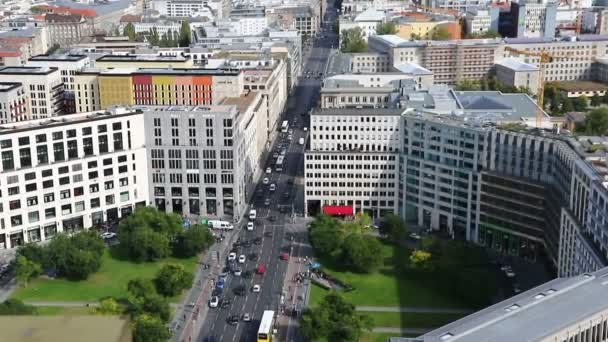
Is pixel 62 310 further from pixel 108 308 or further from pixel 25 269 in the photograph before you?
pixel 108 308

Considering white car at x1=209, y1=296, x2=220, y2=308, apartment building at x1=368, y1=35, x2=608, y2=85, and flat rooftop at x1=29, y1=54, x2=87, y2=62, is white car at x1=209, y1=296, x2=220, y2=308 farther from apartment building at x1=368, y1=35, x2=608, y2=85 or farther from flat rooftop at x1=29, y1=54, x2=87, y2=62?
apartment building at x1=368, y1=35, x2=608, y2=85

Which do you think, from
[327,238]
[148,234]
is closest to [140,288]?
[148,234]

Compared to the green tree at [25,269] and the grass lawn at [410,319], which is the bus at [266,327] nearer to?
the grass lawn at [410,319]

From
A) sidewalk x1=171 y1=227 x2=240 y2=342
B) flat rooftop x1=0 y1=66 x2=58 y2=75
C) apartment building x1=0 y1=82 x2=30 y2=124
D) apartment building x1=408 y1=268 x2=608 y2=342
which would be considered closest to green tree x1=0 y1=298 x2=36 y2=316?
sidewalk x1=171 y1=227 x2=240 y2=342

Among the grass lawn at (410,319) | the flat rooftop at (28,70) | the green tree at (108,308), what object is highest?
the flat rooftop at (28,70)

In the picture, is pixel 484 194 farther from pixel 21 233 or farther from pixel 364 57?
pixel 364 57

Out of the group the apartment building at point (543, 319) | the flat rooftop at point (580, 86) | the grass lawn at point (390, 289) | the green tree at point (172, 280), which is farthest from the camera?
the flat rooftop at point (580, 86)

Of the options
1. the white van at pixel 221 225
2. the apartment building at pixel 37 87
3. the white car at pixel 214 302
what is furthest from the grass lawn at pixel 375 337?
the apartment building at pixel 37 87
